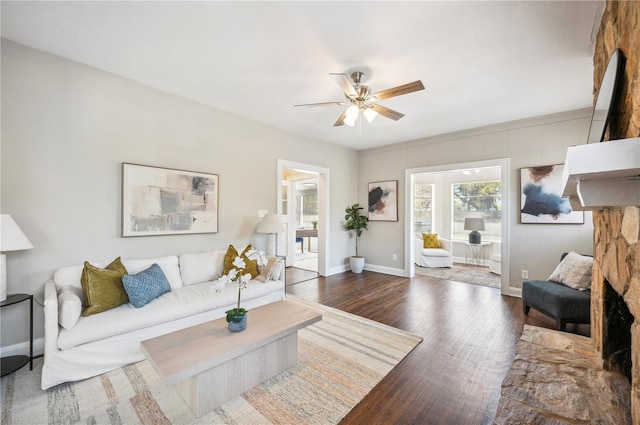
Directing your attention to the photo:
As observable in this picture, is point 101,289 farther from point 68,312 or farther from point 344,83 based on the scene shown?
point 344,83

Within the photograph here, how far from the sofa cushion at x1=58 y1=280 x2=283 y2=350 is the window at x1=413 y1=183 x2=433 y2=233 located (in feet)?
19.4


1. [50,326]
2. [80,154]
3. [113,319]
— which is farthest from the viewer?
[80,154]

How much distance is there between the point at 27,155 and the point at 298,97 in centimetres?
275

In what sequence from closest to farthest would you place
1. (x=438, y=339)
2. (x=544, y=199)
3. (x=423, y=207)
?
1. (x=438, y=339)
2. (x=544, y=199)
3. (x=423, y=207)

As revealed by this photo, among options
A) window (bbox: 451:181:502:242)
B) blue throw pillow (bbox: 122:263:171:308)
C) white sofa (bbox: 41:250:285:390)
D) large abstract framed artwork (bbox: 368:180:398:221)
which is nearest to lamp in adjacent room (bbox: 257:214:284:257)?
white sofa (bbox: 41:250:285:390)

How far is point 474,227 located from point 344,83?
5781 millimetres

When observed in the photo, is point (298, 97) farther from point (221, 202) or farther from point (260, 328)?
point (260, 328)

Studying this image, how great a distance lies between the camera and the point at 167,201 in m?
3.26

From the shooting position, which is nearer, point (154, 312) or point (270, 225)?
point (154, 312)

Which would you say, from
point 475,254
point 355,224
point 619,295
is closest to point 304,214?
point 355,224

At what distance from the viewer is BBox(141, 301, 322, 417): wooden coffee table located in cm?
167

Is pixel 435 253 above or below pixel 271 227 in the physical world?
below

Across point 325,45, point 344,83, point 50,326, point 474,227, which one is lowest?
point 50,326

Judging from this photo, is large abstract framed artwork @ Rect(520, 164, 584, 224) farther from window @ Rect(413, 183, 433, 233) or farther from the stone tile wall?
window @ Rect(413, 183, 433, 233)
